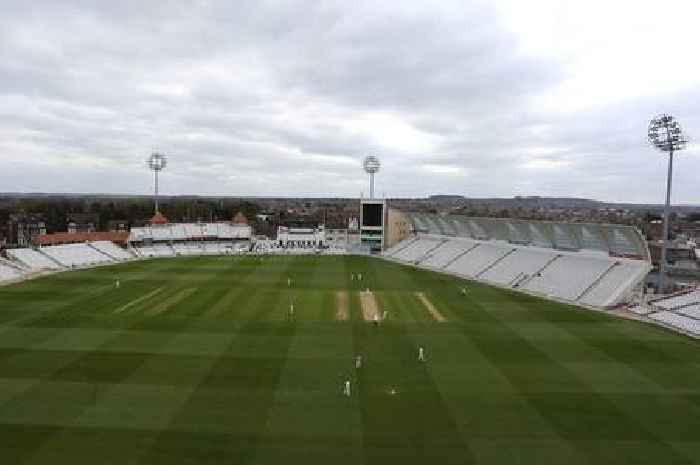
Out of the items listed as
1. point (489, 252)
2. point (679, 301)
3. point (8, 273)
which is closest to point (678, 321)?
point (679, 301)

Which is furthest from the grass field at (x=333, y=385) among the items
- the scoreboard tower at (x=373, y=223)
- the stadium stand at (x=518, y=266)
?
the scoreboard tower at (x=373, y=223)

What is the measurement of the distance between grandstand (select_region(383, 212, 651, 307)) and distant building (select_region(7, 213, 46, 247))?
58918 millimetres

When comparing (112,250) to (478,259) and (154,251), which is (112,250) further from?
(478,259)

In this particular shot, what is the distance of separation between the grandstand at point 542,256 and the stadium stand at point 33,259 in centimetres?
3495

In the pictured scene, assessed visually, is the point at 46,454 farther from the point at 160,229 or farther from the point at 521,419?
the point at 160,229

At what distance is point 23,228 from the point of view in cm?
9031

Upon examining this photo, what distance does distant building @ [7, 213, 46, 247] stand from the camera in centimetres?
8370

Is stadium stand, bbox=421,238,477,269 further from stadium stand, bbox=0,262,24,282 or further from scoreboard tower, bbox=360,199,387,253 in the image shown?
stadium stand, bbox=0,262,24,282

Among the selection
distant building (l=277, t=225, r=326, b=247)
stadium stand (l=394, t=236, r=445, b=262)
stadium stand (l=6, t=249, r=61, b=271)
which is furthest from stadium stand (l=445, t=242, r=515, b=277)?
stadium stand (l=6, t=249, r=61, b=271)

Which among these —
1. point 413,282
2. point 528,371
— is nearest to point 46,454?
point 528,371

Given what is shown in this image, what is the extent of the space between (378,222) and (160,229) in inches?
1103

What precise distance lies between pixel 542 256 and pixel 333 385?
32.6m

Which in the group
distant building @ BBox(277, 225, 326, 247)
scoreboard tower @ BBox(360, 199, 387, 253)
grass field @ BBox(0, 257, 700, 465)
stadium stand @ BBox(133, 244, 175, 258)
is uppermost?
scoreboard tower @ BBox(360, 199, 387, 253)

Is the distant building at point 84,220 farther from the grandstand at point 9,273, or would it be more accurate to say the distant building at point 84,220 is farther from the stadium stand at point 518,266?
the stadium stand at point 518,266
